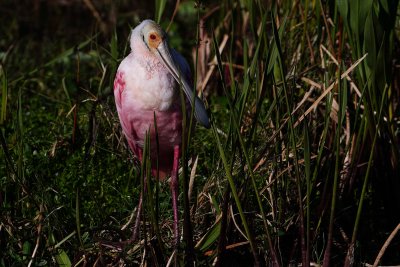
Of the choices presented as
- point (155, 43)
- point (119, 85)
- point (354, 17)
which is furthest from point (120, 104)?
point (354, 17)

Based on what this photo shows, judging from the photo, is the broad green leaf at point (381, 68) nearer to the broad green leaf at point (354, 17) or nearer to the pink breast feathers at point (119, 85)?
the broad green leaf at point (354, 17)

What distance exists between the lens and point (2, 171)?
9.70ft

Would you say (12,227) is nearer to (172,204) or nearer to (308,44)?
(172,204)

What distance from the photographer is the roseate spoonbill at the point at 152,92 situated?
2.56 m

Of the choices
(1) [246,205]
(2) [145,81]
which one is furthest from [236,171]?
(2) [145,81]

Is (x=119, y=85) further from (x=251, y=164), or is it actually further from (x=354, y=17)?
(x=354, y=17)

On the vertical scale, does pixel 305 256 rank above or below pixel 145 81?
below

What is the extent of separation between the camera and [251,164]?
2.28 m

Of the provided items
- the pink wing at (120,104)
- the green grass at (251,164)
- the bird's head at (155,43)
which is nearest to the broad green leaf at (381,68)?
the green grass at (251,164)

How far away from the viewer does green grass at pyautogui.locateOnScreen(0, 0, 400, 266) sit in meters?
2.27

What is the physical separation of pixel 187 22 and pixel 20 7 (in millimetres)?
1092

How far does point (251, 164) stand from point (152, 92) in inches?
16.5

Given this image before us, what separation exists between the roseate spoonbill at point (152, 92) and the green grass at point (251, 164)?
70 mm

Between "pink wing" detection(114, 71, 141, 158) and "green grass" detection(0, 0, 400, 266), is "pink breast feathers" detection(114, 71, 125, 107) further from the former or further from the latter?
Result: "green grass" detection(0, 0, 400, 266)
